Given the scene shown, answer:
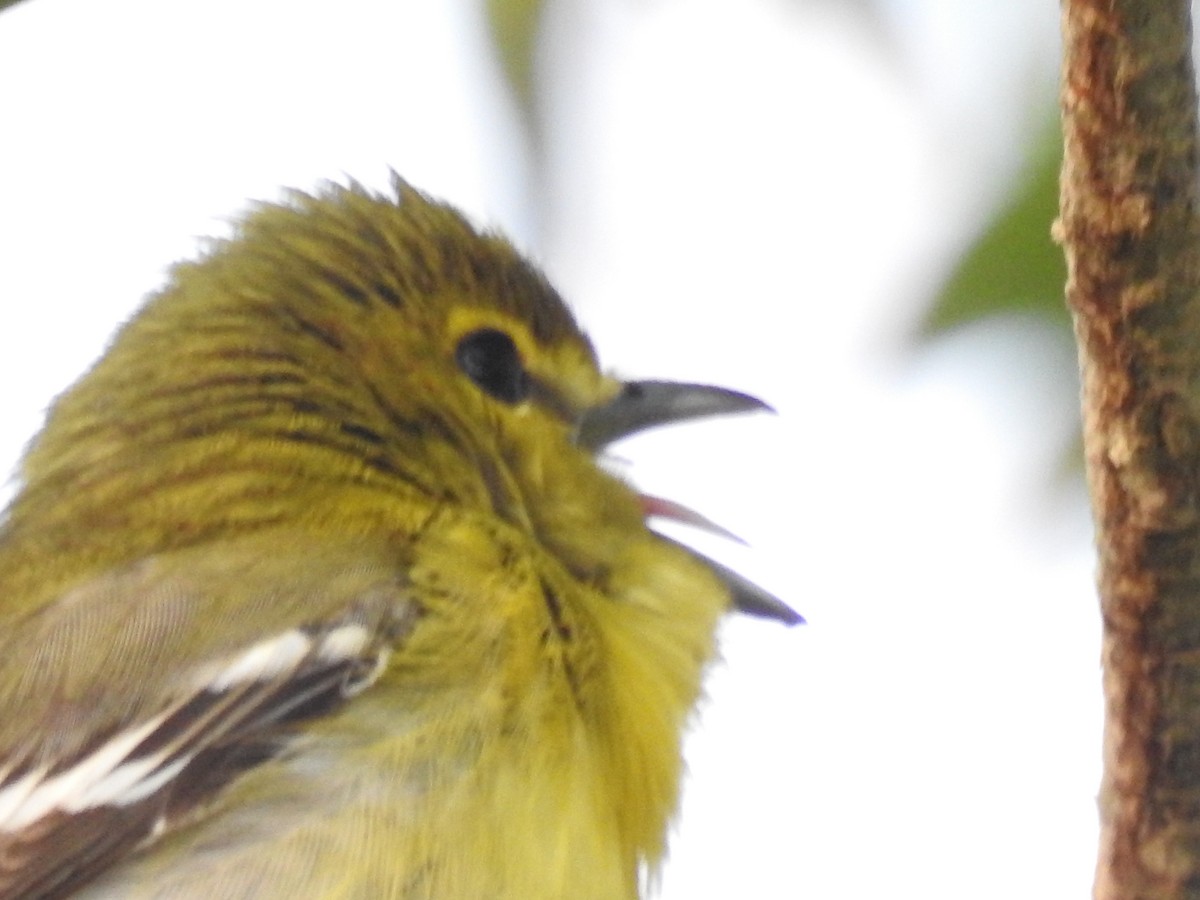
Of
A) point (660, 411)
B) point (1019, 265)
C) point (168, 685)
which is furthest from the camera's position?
point (660, 411)

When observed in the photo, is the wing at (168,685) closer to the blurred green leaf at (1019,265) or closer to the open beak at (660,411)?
the open beak at (660,411)

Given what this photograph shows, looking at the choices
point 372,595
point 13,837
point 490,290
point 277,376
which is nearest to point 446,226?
point 490,290

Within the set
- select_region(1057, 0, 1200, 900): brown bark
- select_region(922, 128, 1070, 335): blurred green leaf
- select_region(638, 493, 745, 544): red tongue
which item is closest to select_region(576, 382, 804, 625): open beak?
select_region(638, 493, 745, 544): red tongue

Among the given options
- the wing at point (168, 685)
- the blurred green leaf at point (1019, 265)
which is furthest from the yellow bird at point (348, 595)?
the blurred green leaf at point (1019, 265)

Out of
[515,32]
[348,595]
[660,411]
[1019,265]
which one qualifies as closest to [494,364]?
[660,411]

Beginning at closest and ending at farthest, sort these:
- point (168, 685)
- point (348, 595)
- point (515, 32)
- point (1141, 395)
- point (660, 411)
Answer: point (1141, 395) → point (168, 685) → point (348, 595) → point (515, 32) → point (660, 411)

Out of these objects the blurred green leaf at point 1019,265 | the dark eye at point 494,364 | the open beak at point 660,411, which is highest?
the blurred green leaf at point 1019,265

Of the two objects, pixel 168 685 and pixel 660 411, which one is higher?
pixel 660 411

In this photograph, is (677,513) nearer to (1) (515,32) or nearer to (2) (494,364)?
(2) (494,364)
